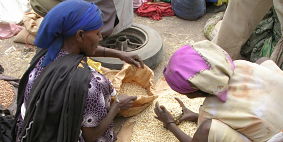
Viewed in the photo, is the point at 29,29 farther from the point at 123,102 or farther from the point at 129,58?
the point at 123,102

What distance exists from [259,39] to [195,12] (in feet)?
4.61

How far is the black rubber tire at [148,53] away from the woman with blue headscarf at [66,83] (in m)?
1.34

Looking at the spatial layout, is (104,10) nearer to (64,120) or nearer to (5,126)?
(5,126)

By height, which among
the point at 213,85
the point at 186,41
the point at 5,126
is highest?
the point at 213,85

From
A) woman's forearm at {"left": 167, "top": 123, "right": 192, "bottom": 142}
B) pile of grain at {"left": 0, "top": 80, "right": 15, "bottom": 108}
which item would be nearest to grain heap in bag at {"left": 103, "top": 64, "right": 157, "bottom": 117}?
woman's forearm at {"left": 167, "top": 123, "right": 192, "bottom": 142}

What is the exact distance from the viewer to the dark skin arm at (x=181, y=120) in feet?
6.82

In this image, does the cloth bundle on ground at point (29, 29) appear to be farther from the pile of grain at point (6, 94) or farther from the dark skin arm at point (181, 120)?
the dark skin arm at point (181, 120)

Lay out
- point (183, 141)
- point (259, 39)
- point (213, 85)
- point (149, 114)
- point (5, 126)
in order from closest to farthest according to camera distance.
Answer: point (213, 85) → point (183, 141) → point (5, 126) → point (149, 114) → point (259, 39)

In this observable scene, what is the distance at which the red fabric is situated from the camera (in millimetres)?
5574

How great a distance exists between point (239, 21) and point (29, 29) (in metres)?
2.70

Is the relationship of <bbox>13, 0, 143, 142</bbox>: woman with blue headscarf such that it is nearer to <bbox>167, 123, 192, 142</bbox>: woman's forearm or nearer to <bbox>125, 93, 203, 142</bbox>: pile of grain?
<bbox>167, 123, 192, 142</bbox>: woman's forearm

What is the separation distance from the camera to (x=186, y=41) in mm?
4965

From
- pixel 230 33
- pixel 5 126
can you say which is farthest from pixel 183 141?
pixel 230 33

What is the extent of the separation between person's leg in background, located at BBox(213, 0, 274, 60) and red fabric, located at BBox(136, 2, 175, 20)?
158 centimetres
